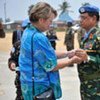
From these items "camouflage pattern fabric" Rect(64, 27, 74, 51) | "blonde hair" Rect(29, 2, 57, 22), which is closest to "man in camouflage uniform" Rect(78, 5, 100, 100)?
"blonde hair" Rect(29, 2, 57, 22)

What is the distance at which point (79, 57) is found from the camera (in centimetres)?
556

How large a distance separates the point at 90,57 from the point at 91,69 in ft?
0.57

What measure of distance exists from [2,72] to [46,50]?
460 inches

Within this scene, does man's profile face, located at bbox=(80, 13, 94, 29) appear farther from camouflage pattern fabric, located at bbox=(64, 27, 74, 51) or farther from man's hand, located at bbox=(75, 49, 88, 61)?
camouflage pattern fabric, located at bbox=(64, 27, 74, 51)

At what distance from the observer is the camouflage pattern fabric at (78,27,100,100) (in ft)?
19.3

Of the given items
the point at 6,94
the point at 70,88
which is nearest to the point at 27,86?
the point at 6,94

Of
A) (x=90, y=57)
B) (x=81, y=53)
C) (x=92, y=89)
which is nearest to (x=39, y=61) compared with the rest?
(x=81, y=53)

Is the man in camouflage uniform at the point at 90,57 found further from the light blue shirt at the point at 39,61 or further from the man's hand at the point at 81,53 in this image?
the light blue shirt at the point at 39,61

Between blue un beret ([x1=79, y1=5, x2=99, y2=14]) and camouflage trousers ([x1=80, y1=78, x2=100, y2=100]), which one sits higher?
blue un beret ([x1=79, y1=5, x2=99, y2=14])

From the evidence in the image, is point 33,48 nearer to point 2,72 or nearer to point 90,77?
point 90,77

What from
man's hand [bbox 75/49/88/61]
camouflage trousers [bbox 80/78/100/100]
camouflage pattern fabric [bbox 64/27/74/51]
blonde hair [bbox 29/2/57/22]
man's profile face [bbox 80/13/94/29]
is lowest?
camouflage trousers [bbox 80/78/100/100]

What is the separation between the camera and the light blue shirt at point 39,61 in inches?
205

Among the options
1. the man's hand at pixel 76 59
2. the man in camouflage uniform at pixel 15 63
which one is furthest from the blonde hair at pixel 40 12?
the man in camouflage uniform at pixel 15 63

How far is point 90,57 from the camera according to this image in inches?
230
